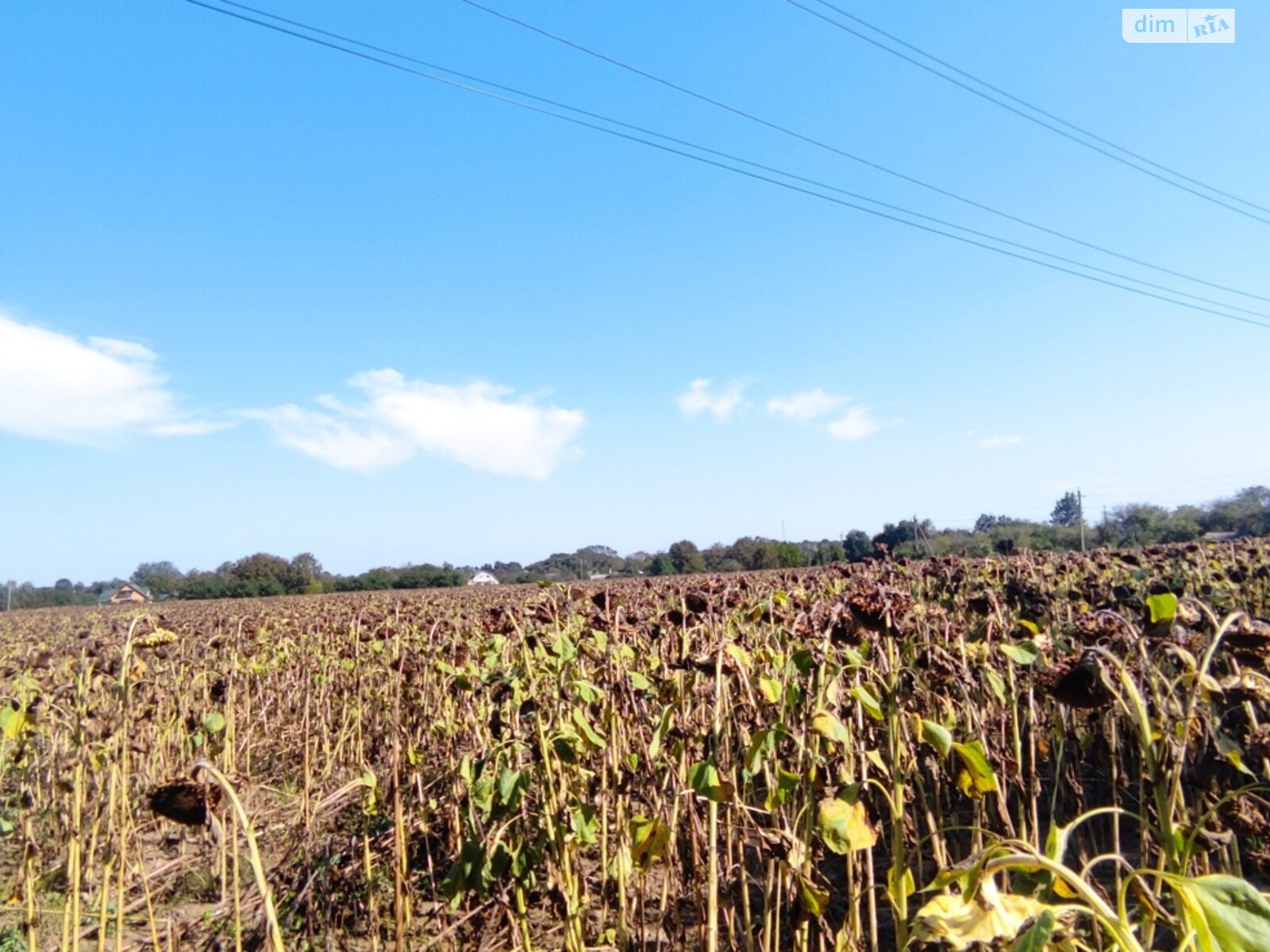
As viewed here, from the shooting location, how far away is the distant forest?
33.5m

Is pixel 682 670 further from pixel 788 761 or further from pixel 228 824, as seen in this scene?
pixel 228 824

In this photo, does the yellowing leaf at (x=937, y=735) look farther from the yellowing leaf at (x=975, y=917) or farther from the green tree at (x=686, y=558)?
the green tree at (x=686, y=558)

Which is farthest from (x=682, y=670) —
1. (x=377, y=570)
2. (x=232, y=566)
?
(x=232, y=566)

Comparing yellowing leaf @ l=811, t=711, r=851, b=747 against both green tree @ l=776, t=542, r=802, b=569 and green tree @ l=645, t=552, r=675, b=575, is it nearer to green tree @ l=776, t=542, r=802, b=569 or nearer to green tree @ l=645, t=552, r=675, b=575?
green tree @ l=776, t=542, r=802, b=569

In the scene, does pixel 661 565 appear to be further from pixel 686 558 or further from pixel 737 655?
pixel 737 655

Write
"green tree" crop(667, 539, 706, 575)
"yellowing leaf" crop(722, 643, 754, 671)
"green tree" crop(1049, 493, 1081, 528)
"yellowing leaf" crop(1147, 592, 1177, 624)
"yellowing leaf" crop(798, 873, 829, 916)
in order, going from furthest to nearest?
"green tree" crop(1049, 493, 1081, 528)
"green tree" crop(667, 539, 706, 575)
"yellowing leaf" crop(722, 643, 754, 671)
"yellowing leaf" crop(798, 873, 829, 916)
"yellowing leaf" crop(1147, 592, 1177, 624)

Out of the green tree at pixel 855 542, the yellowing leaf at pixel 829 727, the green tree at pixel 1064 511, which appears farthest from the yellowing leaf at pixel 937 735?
the green tree at pixel 1064 511

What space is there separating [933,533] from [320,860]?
31200 mm

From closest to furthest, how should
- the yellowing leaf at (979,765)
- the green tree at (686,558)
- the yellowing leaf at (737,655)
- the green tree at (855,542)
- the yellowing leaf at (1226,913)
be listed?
the yellowing leaf at (1226,913), the yellowing leaf at (979,765), the yellowing leaf at (737,655), the green tree at (855,542), the green tree at (686,558)

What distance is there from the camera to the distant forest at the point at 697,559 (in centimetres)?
3347

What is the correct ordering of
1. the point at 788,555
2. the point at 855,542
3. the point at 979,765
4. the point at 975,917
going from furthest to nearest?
the point at 788,555 < the point at 855,542 < the point at 979,765 < the point at 975,917

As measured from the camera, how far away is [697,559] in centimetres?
5622

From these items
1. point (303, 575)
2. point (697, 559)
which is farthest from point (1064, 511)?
point (303, 575)

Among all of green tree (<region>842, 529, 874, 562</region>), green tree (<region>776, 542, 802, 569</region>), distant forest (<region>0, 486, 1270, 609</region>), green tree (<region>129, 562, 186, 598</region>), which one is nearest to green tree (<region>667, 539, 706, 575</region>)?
distant forest (<region>0, 486, 1270, 609</region>)
